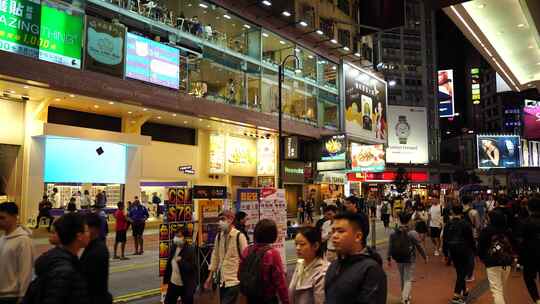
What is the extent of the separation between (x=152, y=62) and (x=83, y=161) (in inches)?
217

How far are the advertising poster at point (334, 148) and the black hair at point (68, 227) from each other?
28.8m

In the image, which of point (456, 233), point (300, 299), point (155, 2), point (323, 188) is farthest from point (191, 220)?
point (323, 188)

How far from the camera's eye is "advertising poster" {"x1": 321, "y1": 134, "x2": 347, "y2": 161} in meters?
31.5

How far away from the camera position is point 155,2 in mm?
21656

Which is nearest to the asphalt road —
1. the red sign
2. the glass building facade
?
the glass building facade

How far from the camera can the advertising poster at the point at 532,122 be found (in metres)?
24.4

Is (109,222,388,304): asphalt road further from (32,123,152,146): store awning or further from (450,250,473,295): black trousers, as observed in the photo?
(32,123,152,146): store awning

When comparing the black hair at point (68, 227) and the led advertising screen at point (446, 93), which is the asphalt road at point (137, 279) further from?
the led advertising screen at point (446, 93)

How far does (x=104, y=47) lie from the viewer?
18.2 metres

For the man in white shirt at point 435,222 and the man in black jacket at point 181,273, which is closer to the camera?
the man in black jacket at point 181,273

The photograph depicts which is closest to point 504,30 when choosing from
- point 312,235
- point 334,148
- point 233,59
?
point 312,235

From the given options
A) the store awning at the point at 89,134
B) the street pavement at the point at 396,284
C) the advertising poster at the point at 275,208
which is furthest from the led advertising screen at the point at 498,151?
the advertising poster at the point at 275,208

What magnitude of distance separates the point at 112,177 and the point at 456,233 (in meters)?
17.4

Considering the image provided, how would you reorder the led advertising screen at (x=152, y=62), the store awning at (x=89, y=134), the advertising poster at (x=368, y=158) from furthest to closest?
the advertising poster at (x=368, y=158) < the led advertising screen at (x=152, y=62) < the store awning at (x=89, y=134)
